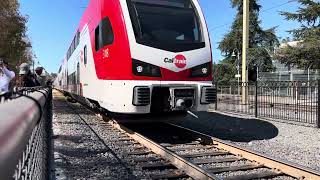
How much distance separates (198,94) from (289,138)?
8.64 ft

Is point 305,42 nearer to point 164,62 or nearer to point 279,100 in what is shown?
point 279,100

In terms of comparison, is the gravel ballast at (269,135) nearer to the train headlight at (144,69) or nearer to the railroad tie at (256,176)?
the railroad tie at (256,176)

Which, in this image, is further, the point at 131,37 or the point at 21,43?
the point at 21,43

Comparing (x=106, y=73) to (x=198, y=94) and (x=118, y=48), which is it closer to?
(x=118, y=48)

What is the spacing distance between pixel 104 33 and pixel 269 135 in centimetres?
494

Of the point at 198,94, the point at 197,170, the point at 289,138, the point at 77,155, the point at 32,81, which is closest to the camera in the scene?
the point at 197,170

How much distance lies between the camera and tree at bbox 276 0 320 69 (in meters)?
34.5

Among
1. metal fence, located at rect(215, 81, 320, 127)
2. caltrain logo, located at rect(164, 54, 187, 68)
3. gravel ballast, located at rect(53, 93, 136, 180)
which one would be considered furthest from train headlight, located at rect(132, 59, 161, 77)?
metal fence, located at rect(215, 81, 320, 127)

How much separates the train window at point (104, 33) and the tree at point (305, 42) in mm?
25528

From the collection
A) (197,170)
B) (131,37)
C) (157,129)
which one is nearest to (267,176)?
(197,170)

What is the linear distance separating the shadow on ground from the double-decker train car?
1.65m

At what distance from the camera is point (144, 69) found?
31.8 ft

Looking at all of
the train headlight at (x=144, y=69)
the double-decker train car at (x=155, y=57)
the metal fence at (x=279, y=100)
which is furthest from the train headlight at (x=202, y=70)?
the metal fence at (x=279, y=100)

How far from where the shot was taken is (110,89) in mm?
10375
